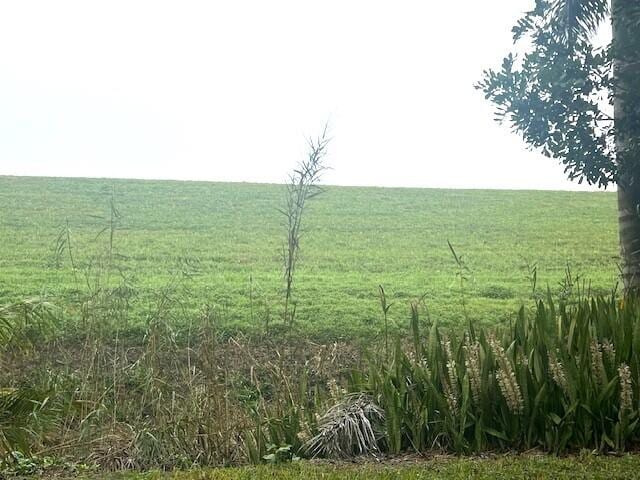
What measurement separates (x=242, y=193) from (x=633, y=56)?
2078 cm

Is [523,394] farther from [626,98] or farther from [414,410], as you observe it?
[626,98]

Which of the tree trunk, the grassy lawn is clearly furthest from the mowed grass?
the grassy lawn

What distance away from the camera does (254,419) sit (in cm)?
475

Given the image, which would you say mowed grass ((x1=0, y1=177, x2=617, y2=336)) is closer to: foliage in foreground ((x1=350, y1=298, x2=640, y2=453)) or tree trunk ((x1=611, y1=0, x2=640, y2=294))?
tree trunk ((x1=611, y1=0, x2=640, y2=294))

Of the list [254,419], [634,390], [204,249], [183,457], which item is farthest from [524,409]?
[204,249]

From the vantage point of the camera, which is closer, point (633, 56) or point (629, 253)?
point (633, 56)

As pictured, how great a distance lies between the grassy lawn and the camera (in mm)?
3609

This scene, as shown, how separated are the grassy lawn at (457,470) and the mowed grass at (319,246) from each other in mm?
2256

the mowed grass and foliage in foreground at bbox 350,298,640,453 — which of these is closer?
foliage in foreground at bbox 350,298,640,453

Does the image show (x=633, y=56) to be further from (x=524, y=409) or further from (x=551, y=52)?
(x=524, y=409)

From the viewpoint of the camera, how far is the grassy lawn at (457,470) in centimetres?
361

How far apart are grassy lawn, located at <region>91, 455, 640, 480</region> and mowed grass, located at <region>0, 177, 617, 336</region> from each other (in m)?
2.26

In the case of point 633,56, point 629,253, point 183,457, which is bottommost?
point 183,457

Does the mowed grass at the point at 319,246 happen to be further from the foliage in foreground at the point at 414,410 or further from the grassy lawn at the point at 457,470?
the grassy lawn at the point at 457,470
